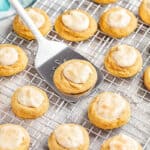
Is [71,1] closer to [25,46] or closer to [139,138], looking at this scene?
[25,46]

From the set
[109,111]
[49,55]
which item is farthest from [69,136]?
[49,55]

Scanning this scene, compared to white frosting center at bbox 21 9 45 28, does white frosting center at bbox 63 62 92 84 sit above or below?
below

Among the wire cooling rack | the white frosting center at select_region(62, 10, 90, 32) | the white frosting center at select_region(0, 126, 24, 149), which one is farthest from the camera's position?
the white frosting center at select_region(62, 10, 90, 32)

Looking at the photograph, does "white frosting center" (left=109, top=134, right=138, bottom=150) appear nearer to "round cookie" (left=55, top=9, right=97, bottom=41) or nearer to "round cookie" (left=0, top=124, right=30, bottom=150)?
"round cookie" (left=0, top=124, right=30, bottom=150)

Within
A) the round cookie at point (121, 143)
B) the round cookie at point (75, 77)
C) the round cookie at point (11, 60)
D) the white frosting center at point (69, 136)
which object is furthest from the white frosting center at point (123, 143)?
the round cookie at point (11, 60)

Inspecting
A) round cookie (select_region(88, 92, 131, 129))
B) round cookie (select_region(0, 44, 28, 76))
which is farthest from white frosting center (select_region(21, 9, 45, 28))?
round cookie (select_region(88, 92, 131, 129))

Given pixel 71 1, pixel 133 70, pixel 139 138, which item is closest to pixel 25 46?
pixel 71 1

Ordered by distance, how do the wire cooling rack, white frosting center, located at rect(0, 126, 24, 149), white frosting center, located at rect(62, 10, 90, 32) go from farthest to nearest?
1. white frosting center, located at rect(62, 10, 90, 32)
2. the wire cooling rack
3. white frosting center, located at rect(0, 126, 24, 149)
